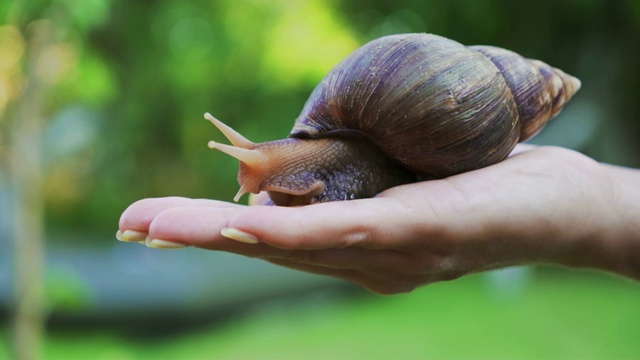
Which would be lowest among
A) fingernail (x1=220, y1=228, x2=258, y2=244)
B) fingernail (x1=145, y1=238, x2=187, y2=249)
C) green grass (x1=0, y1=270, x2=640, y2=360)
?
green grass (x1=0, y1=270, x2=640, y2=360)

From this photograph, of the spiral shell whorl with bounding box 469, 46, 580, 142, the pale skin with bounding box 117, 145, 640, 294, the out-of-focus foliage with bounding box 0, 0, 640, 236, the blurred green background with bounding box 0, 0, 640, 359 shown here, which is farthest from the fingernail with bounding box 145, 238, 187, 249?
the out-of-focus foliage with bounding box 0, 0, 640, 236

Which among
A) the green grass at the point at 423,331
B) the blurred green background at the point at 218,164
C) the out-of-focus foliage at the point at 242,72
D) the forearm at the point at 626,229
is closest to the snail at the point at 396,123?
the forearm at the point at 626,229

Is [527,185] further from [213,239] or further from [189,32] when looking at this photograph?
[189,32]

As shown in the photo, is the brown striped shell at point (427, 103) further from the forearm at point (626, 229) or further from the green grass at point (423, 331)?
the green grass at point (423, 331)

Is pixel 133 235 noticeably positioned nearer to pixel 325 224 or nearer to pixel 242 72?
pixel 325 224

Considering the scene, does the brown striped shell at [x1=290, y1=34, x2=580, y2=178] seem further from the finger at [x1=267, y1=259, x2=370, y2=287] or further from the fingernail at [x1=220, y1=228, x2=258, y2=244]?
the fingernail at [x1=220, y1=228, x2=258, y2=244]

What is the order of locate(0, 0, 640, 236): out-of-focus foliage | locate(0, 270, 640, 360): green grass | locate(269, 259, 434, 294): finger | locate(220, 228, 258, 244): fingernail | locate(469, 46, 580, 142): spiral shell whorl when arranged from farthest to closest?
locate(0, 0, 640, 236): out-of-focus foliage < locate(0, 270, 640, 360): green grass < locate(469, 46, 580, 142): spiral shell whorl < locate(269, 259, 434, 294): finger < locate(220, 228, 258, 244): fingernail

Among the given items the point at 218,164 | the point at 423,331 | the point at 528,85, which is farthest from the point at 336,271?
the point at 218,164
